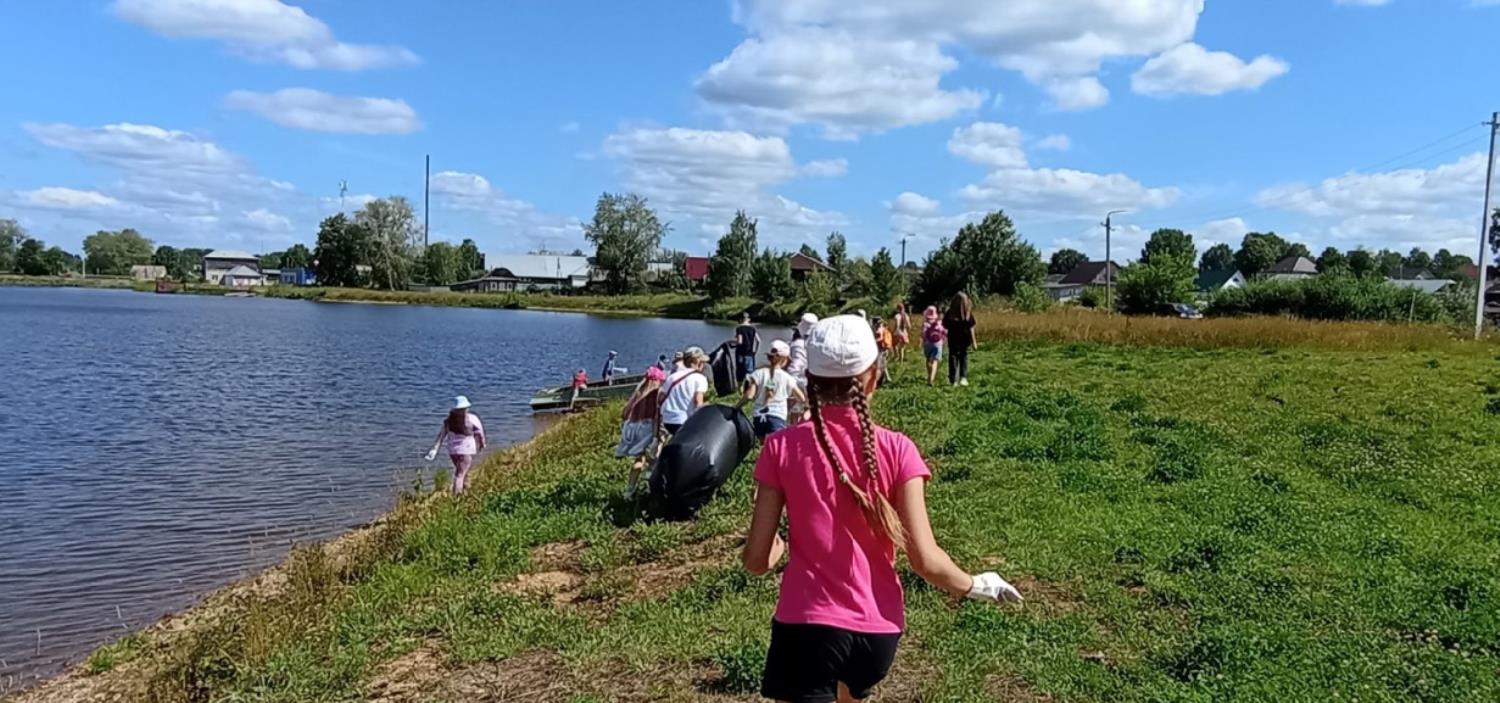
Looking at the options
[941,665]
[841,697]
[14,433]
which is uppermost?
[841,697]

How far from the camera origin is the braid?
3303 millimetres

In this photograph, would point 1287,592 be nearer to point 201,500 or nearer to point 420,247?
point 201,500

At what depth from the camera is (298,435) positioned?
72.3 ft

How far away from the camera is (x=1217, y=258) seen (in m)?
177

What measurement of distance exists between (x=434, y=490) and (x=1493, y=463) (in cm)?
1325

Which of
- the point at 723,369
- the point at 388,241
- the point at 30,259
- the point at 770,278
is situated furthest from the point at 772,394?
the point at 30,259

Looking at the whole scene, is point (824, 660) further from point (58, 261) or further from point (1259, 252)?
point (58, 261)

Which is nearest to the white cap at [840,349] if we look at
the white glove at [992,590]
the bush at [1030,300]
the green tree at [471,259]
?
the white glove at [992,590]

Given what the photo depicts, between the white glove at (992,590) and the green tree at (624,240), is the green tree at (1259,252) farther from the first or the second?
the white glove at (992,590)

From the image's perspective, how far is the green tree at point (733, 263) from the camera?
106m

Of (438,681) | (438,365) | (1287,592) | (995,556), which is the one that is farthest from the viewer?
(438,365)

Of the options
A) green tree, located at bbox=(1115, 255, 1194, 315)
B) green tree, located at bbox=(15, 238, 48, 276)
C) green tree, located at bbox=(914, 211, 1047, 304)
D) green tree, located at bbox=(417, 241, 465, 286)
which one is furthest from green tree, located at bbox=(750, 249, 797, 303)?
green tree, located at bbox=(15, 238, 48, 276)

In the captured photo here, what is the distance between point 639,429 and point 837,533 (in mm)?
8411

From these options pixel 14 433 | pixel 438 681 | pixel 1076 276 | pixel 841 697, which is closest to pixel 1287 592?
pixel 841 697
